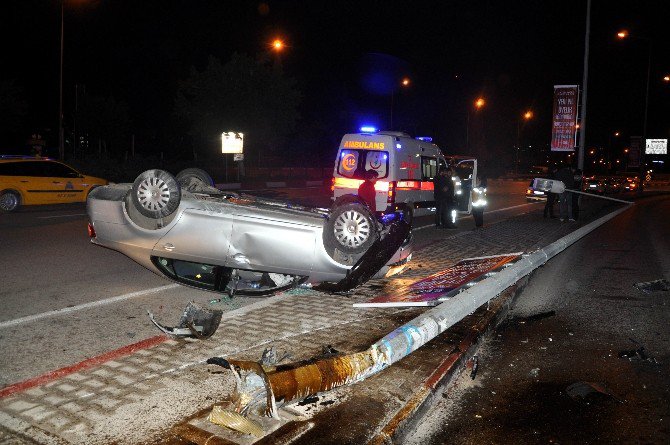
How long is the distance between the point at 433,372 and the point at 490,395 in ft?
1.55

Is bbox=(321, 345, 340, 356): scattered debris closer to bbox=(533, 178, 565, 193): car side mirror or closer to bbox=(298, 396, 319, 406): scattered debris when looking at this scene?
bbox=(298, 396, 319, 406): scattered debris

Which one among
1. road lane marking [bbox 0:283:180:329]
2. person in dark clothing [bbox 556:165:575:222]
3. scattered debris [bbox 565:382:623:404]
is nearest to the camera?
scattered debris [bbox 565:382:623:404]

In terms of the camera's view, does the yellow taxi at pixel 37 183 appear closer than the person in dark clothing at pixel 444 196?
No

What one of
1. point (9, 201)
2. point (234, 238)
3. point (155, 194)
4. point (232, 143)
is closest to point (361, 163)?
point (234, 238)

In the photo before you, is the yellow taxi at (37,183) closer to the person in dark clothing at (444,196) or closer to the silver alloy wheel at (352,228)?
the person in dark clothing at (444,196)

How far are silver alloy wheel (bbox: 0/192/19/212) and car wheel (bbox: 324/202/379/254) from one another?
13106 millimetres

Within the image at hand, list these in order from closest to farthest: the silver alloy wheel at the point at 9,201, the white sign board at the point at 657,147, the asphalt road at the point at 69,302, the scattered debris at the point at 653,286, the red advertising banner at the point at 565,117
Result: the asphalt road at the point at 69,302, the scattered debris at the point at 653,286, the silver alloy wheel at the point at 9,201, the red advertising banner at the point at 565,117, the white sign board at the point at 657,147

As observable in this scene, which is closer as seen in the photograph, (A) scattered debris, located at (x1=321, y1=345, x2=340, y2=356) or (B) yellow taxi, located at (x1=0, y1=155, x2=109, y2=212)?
(A) scattered debris, located at (x1=321, y1=345, x2=340, y2=356)

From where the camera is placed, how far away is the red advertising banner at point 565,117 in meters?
21.7

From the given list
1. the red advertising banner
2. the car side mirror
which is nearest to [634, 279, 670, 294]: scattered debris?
the car side mirror

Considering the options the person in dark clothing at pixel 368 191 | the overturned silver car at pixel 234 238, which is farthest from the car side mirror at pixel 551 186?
the overturned silver car at pixel 234 238

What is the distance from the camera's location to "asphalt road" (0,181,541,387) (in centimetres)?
506

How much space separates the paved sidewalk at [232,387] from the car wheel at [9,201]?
1258 centimetres

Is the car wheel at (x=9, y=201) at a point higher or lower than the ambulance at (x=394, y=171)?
lower
